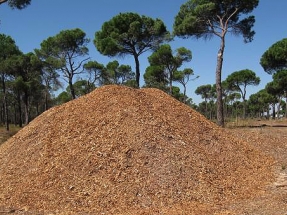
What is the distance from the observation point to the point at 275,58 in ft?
83.5

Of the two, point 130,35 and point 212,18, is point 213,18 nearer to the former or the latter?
point 212,18

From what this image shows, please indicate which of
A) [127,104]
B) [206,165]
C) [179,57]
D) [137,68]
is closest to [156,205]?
[206,165]

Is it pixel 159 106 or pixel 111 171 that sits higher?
pixel 159 106

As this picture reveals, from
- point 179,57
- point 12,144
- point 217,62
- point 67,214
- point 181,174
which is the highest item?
point 179,57

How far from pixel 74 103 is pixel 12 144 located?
1.90 meters

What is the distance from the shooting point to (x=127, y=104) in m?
8.53

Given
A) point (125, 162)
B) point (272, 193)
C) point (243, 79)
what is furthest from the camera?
point (243, 79)

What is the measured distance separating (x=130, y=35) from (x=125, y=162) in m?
14.0

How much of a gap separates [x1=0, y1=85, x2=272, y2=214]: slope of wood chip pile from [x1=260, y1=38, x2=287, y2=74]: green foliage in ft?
58.6

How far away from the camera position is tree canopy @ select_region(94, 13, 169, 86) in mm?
19297

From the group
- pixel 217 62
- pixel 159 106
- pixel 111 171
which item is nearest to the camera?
pixel 111 171

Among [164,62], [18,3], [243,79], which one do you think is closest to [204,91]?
[243,79]

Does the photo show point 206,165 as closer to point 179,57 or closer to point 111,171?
point 111,171

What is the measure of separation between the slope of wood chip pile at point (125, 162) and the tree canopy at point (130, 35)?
10.5m
